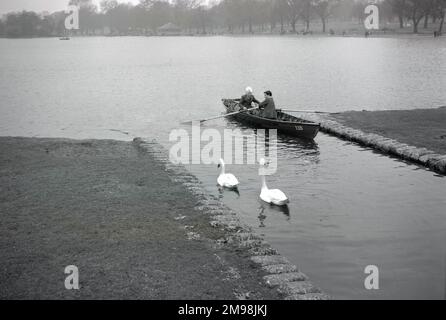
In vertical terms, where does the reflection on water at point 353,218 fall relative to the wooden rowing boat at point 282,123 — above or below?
below

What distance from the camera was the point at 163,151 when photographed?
21.3 metres

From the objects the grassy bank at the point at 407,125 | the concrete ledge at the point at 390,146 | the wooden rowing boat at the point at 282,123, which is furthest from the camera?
the wooden rowing boat at the point at 282,123

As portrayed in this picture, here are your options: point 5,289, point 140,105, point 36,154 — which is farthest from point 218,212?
point 140,105

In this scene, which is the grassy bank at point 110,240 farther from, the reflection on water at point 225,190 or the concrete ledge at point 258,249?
the reflection on water at point 225,190

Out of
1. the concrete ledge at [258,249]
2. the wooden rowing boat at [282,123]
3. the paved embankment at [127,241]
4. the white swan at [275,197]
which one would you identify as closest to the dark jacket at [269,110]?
the wooden rowing boat at [282,123]

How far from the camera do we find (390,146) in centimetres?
2098

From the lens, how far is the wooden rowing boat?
23.8 meters

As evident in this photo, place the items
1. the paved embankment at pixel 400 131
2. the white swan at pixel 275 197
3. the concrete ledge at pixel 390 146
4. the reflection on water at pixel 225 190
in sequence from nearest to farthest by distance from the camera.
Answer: the white swan at pixel 275 197 → the reflection on water at pixel 225 190 → the concrete ledge at pixel 390 146 → the paved embankment at pixel 400 131

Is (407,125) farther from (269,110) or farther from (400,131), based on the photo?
(269,110)

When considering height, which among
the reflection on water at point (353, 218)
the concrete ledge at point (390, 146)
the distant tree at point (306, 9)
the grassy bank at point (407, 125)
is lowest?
the reflection on water at point (353, 218)

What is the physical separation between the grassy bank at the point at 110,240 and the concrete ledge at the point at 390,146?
31.0ft

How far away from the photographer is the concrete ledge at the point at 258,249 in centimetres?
943

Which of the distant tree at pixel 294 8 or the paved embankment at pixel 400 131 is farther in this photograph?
the distant tree at pixel 294 8
